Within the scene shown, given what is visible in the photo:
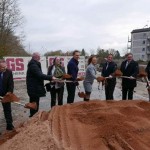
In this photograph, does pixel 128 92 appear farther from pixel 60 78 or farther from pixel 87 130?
pixel 87 130

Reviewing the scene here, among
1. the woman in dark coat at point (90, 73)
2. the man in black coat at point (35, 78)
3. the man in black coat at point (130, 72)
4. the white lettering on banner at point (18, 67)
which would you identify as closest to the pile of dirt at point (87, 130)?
the man in black coat at point (35, 78)

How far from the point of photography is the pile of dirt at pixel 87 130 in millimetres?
4766

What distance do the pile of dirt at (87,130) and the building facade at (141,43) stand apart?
100053mm

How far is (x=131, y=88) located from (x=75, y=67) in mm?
2194

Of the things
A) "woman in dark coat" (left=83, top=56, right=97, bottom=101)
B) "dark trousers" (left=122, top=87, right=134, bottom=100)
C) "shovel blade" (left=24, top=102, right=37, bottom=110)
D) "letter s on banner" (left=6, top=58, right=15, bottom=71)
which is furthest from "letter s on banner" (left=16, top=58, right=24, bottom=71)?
"shovel blade" (left=24, top=102, right=37, bottom=110)

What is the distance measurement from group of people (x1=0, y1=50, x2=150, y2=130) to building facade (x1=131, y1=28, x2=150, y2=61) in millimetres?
96151

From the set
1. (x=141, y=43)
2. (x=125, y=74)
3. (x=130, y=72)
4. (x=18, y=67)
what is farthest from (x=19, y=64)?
(x=141, y=43)

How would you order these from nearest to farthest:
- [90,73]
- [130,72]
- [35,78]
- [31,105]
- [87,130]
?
[87,130] < [31,105] < [35,78] < [90,73] < [130,72]

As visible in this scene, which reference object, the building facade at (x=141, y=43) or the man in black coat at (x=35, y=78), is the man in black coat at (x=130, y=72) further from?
the building facade at (x=141, y=43)

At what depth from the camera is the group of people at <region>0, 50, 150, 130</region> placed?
25.6 feet

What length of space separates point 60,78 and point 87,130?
3.74 m

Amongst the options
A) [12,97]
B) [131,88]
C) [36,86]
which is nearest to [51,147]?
[12,97]

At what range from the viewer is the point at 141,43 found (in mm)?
110125

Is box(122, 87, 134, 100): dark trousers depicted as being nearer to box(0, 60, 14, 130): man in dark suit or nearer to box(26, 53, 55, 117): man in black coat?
box(26, 53, 55, 117): man in black coat
